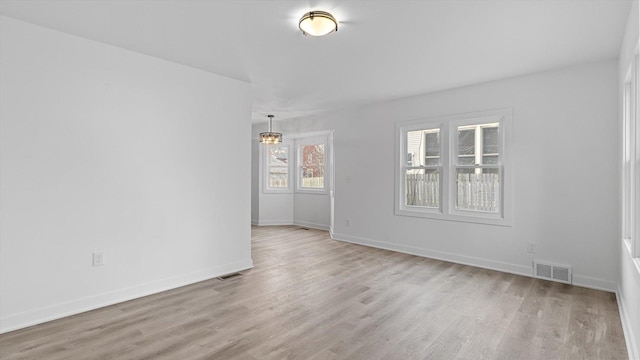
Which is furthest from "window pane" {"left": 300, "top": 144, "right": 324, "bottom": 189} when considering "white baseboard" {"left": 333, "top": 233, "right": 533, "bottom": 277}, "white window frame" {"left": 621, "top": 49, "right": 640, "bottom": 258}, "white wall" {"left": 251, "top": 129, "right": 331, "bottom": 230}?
"white window frame" {"left": 621, "top": 49, "right": 640, "bottom": 258}

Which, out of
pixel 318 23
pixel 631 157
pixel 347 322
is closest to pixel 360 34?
pixel 318 23

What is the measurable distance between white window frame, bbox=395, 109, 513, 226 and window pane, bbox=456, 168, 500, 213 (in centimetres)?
7

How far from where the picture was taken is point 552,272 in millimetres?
3818

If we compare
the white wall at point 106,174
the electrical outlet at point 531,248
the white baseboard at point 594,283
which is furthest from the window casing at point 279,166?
the white baseboard at point 594,283

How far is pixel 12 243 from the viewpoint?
262cm

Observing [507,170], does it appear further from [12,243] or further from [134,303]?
[12,243]

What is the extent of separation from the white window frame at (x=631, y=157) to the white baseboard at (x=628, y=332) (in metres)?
0.56

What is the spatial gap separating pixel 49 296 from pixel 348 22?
11.3ft

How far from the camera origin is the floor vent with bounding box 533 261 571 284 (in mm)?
3734

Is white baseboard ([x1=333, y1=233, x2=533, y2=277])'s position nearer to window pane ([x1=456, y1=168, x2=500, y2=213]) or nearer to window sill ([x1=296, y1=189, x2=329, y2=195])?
window pane ([x1=456, y1=168, x2=500, y2=213])

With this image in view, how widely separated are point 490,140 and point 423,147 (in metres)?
0.98

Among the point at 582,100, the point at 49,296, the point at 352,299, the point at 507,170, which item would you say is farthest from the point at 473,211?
the point at 49,296

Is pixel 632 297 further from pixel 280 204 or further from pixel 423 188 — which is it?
pixel 280 204

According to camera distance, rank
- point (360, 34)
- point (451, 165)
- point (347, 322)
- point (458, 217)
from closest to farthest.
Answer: point (347, 322), point (360, 34), point (458, 217), point (451, 165)
